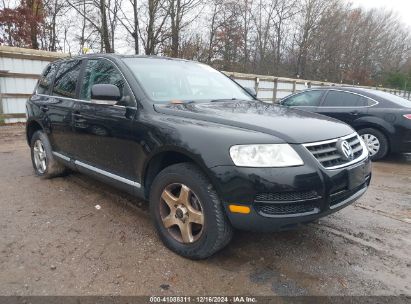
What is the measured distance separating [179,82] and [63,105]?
154cm

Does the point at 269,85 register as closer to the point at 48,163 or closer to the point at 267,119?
the point at 48,163

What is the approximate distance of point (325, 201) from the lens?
2.40 meters

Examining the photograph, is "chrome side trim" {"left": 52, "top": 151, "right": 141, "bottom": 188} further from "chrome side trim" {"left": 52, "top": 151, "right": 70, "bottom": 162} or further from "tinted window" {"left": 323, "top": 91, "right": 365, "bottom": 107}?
"tinted window" {"left": 323, "top": 91, "right": 365, "bottom": 107}

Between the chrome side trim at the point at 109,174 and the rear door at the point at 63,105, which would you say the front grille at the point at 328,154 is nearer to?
the chrome side trim at the point at 109,174

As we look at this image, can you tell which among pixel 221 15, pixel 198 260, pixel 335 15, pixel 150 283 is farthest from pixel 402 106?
pixel 335 15

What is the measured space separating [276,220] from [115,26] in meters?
21.3

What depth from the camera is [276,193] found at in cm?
228

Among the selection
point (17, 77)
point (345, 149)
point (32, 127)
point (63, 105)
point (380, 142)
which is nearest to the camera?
point (345, 149)

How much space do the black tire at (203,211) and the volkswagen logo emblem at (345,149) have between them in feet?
3.44

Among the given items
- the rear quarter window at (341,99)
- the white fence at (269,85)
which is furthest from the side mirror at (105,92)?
the white fence at (269,85)

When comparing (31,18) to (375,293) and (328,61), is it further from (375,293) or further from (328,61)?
(328,61)

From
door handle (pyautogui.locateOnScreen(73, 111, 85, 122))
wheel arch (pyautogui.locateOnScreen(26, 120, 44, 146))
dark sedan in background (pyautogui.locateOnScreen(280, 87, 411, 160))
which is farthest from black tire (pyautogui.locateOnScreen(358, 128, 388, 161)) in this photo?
wheel arch (pyautogui.locateOnScreen(26, 120, 44, 146))

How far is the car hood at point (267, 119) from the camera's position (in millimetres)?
2461

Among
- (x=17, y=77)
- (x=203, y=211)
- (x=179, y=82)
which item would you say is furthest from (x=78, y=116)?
(x=17, y=77)
